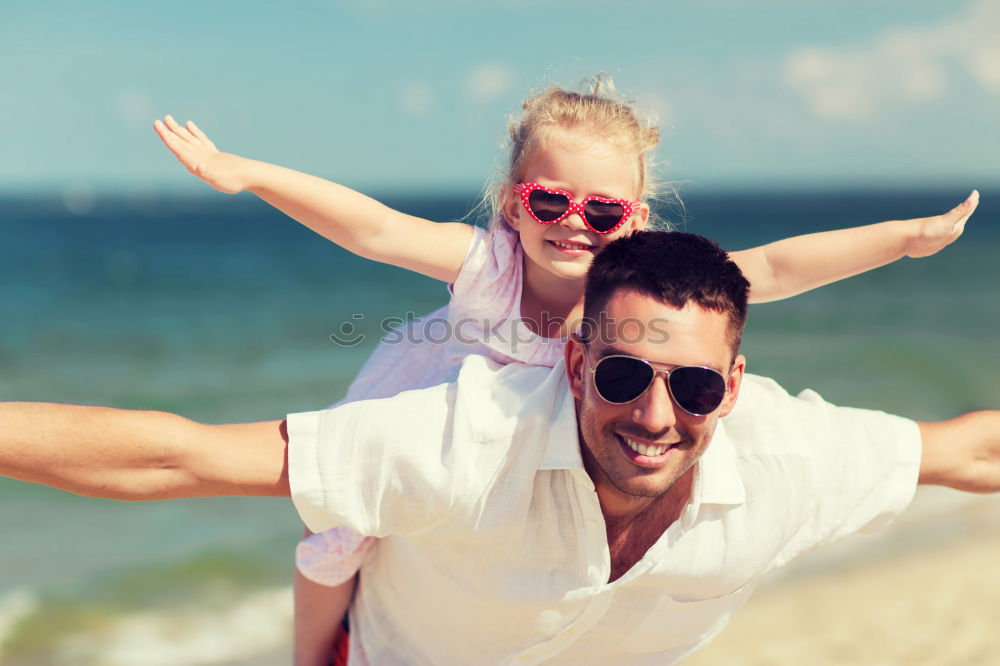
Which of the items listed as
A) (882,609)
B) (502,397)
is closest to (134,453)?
(502,397)

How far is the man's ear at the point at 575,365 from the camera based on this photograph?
258 centimetres

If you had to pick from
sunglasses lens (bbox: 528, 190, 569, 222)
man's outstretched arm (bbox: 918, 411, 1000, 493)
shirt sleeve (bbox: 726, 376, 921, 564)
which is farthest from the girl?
shirt sleeve (bbox: 726, 376, 921, 564)

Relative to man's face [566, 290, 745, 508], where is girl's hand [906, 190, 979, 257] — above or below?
above

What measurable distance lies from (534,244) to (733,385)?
124 cm

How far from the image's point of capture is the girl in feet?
11.4

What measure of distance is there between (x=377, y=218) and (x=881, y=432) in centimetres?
184

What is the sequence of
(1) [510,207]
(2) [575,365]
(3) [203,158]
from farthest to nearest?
(1) [510,207] < (3) [203,158] < (2) [575,365]

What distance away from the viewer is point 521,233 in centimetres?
374

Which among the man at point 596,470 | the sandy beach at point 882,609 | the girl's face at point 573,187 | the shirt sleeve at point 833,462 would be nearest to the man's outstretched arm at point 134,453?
the man at point 596,470

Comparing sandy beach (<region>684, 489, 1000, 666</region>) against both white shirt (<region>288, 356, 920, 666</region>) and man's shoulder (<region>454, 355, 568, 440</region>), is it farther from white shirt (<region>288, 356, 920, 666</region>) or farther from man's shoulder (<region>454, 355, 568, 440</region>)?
man's shoulder (<region>454, 355, 568, 440</region>)

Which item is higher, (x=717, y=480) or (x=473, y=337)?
(x=473, y=337)

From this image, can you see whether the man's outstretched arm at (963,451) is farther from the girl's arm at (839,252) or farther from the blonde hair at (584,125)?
the blonde hair at (584,125)

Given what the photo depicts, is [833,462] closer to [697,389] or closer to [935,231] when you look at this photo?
[697,389]

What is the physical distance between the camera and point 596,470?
2531mm
